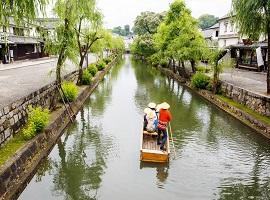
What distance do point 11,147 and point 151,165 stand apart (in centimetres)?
569

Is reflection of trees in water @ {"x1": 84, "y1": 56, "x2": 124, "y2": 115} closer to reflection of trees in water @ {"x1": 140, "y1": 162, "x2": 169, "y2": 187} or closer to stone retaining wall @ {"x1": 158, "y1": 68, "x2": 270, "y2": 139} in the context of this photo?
stone retaining wall @ {"x1": 158, "y1": 68, "x2": 270, "y2": 139}

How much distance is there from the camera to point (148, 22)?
267ft

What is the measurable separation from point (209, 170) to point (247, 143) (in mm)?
4524

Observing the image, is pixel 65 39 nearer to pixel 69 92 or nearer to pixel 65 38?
pixel 65 38

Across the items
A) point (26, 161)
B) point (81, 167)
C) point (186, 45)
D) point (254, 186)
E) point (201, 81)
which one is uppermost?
point (186, 45)

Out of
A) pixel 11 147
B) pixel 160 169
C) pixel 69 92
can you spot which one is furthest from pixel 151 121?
pixel 69 92

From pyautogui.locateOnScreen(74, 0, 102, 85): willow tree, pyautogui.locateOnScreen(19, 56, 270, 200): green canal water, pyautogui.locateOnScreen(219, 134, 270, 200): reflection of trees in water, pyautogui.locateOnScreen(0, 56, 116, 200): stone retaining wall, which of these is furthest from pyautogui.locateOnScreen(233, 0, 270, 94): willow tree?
pyautogui.locateOnScreen(0, 56, 116, 200): stone retaining wall

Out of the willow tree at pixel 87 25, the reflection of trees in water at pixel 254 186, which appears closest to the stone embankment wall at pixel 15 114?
the willow tree at pixel 87 25

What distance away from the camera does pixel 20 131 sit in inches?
570

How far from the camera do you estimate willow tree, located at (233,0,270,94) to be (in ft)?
64.0

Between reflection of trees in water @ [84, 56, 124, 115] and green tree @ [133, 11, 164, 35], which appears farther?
green tree @ [133, 11, 164, 35]

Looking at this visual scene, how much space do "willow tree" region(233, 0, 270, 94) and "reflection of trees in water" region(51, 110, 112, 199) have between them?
12.0 m

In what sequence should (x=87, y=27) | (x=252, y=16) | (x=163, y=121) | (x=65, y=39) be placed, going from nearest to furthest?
(x=163, y=121) < (x=65, y=39) < (x=252, y=16) < (x=87, y=27)

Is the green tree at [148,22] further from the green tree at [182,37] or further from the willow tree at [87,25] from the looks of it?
the willow tree at [87,25]
